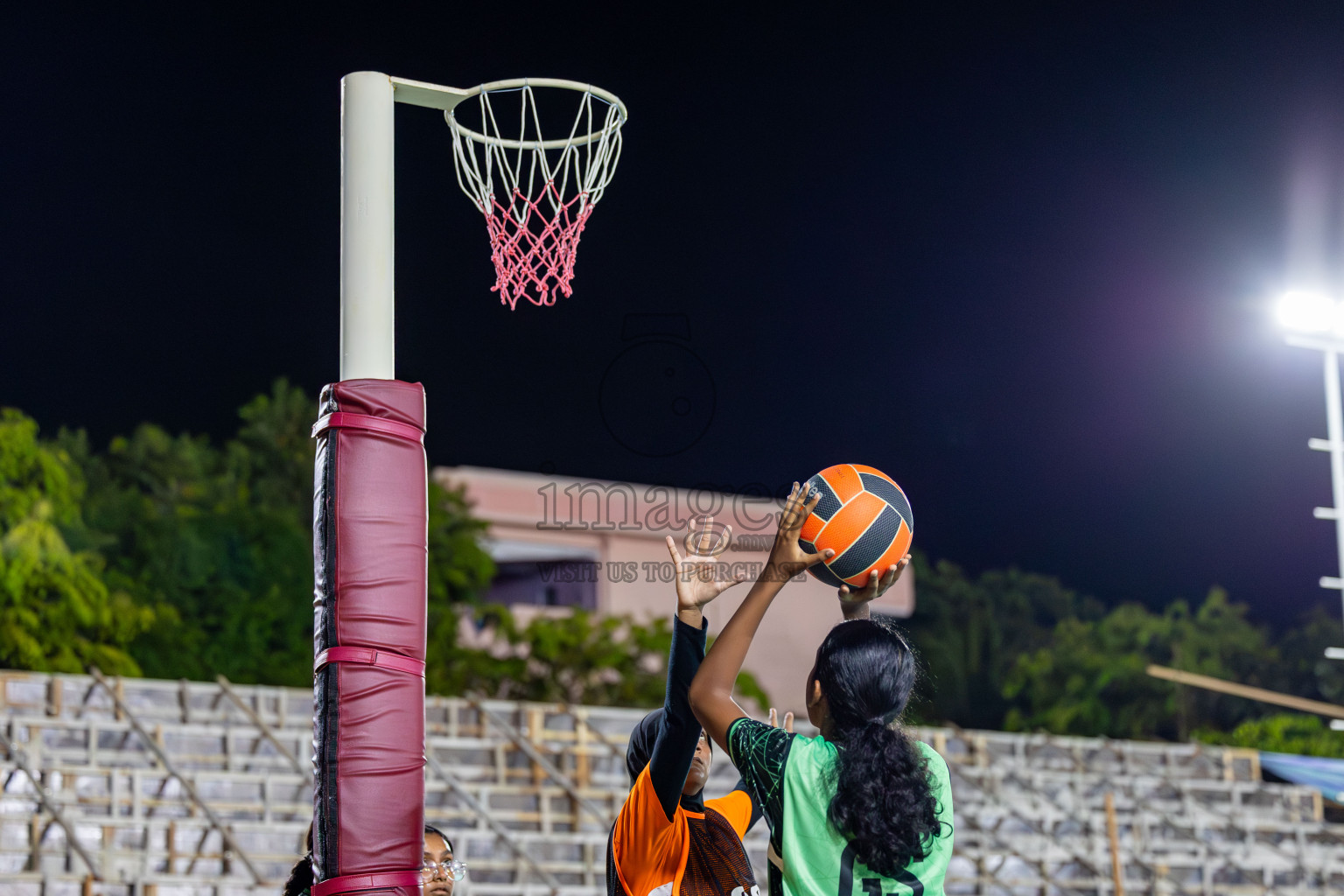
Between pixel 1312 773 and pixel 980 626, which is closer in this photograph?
pixel 1312 773

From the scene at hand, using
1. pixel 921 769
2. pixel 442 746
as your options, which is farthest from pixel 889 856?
pixel 442 746

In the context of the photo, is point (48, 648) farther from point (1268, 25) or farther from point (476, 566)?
point (1268, 25)

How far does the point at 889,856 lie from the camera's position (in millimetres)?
2416

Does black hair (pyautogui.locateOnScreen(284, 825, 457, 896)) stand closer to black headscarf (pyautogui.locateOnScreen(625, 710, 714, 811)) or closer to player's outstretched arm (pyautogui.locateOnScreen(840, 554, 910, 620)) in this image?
black headscarf (pyautogui.locateOnScreen(625, 710, 714, 811))

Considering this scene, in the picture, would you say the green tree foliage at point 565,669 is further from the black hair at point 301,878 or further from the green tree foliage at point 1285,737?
the black hair at point 301,878

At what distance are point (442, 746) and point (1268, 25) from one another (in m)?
17.6

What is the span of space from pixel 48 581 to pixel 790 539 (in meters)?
16.5

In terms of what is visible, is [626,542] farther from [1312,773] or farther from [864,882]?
[864,882]

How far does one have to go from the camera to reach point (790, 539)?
269 centimetres

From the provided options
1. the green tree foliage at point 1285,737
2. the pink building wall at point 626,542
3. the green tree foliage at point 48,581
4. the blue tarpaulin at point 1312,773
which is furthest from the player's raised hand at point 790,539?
the green tree foliage at point 1285,737

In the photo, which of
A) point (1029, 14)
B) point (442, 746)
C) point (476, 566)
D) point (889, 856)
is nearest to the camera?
point (889, 856)

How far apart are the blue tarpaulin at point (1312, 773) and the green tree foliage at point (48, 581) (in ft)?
44.9

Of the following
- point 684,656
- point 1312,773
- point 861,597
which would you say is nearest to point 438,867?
point 684,656

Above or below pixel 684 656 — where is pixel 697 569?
above
